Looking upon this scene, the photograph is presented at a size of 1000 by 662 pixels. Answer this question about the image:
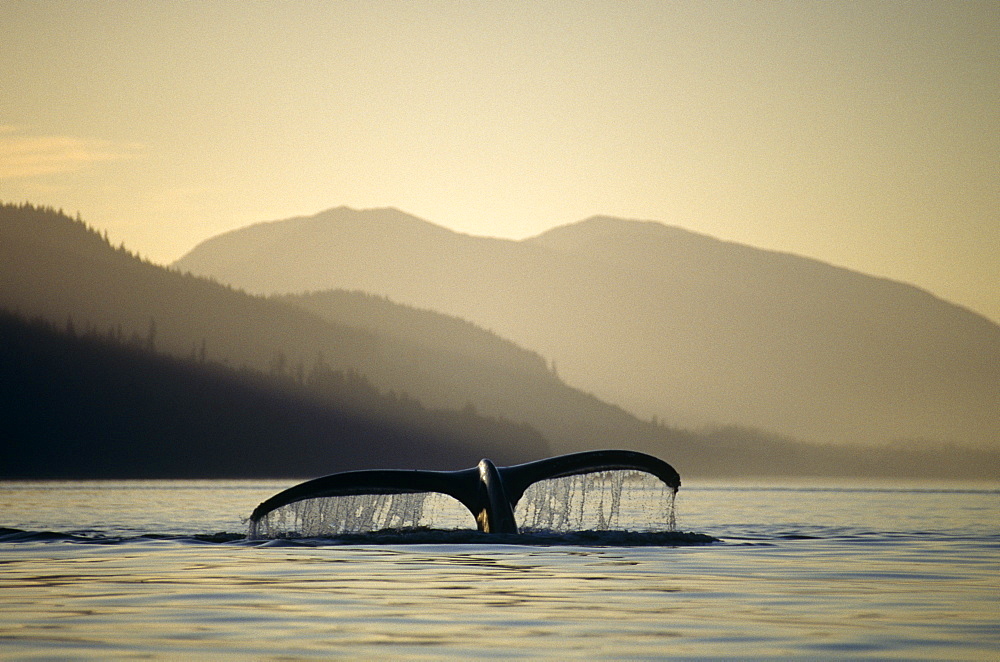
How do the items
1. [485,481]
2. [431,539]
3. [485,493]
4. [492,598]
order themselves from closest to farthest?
[492,598] < [485,481] < [485,493] < [431,539]

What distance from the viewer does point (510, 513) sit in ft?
90.9

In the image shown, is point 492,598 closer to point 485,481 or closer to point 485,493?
point 485,481

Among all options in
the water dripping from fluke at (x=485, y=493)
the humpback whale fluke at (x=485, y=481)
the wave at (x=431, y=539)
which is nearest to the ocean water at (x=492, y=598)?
the wave at (x=431, y=539)

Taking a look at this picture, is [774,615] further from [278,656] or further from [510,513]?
[510,513]

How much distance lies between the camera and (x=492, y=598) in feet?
57.4

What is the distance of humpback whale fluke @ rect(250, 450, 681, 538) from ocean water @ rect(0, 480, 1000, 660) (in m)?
0.80

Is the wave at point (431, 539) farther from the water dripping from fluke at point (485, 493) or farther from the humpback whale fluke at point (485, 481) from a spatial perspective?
the humpback whale fluke at point (485, 481)

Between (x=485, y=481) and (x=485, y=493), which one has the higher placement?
(x=485, y=481)

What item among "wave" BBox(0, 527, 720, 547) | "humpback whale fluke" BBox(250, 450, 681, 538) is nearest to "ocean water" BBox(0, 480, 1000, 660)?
"wave" BBox(0, 527, 720, 547)

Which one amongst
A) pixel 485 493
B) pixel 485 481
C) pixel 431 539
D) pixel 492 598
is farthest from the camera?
pixel 431 539

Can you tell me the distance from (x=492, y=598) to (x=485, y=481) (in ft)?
30.6

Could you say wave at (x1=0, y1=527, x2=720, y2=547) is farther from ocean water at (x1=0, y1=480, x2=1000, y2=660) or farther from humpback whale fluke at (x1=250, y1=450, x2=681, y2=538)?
humpback whale fluke at (x1=250, y1=450, x2=681, y2=538)

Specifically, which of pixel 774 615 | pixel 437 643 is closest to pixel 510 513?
pixel 774 615

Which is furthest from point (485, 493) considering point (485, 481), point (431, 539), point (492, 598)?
point (492, 598)
